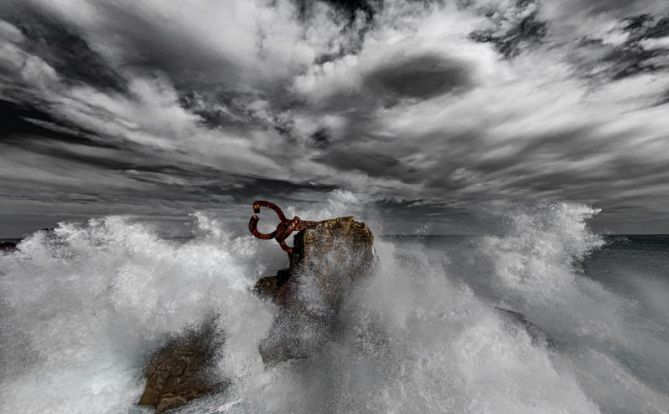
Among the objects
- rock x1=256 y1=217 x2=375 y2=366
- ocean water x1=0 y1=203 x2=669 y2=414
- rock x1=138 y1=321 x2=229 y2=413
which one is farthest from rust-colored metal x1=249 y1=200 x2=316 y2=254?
rock x1=138 y1=321 x2=229 y2=413

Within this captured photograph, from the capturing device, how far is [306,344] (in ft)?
25.3

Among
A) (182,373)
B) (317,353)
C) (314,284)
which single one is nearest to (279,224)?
(314,284)

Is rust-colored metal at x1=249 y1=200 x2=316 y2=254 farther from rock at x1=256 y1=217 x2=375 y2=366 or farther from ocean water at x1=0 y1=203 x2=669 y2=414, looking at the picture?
ocean water at x1=0 y1=203 x2=669 y2=414

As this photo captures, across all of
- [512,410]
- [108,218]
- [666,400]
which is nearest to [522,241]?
[666,400]

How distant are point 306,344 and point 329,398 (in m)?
2.01

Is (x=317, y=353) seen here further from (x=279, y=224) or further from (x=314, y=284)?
(x=279, y=224)

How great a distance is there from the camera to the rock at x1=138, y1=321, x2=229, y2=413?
627 cm

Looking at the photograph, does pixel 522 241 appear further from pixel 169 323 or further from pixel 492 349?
pixel 169 323

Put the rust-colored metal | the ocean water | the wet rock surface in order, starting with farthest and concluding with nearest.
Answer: the rust-colored metal, the wet rock surface, the ocean water

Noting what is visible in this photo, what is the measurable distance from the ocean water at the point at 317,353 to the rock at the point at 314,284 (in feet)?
1.19

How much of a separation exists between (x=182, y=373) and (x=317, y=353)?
350 cm

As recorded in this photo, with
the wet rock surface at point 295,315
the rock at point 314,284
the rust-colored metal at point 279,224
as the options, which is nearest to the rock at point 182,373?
the wet rock surface at point 295,315

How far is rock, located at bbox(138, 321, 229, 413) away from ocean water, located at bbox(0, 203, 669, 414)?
1.01ft

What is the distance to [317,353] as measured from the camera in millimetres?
7379
